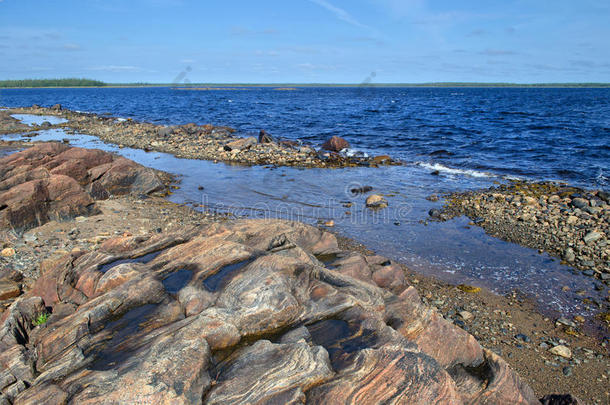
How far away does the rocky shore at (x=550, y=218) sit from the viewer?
1240cm

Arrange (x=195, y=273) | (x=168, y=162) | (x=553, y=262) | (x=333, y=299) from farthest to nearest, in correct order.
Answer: (x=168, y=162), (x=553, y=262), (x=195, y=273), (x=333, y=299)

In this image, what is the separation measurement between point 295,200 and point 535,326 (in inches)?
459

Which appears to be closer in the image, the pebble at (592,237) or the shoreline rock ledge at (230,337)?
the shoreline rock ledge at (230,337)

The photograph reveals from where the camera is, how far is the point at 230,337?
5.73m

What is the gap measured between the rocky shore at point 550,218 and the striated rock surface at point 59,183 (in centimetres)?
1446

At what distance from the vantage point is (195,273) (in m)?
7.33

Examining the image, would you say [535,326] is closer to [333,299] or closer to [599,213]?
[333,299]

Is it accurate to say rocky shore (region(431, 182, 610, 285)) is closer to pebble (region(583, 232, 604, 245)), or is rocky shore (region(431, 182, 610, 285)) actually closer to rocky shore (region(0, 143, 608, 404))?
pebble (region(583, 232, 604, 245))

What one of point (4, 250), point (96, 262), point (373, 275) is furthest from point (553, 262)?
point (4, 250)

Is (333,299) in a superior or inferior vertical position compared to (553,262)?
superior

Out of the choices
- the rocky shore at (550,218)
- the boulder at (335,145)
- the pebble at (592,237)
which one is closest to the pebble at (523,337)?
the rocky shore at (550,218)

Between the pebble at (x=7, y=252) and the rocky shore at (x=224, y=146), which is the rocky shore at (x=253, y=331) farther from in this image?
the rocky shore at (x=224, y=146)

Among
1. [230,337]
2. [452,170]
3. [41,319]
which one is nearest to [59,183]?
[41,319]

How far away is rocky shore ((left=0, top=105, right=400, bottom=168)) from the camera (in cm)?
2803
